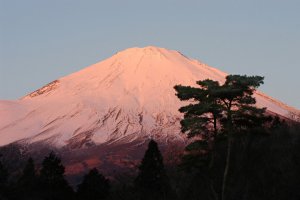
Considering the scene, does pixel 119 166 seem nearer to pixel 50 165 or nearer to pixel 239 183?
pixel 50 165

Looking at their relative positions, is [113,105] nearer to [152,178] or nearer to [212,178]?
[152,178]

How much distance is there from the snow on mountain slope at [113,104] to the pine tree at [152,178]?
55.5m

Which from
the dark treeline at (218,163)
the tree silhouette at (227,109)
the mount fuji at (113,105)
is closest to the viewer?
the tree silhouette at (227,109)

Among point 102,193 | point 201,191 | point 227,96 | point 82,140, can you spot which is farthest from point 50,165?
point 82,140

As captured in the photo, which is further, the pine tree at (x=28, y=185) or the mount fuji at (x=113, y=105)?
the mount fuji at (x=113, y=105)

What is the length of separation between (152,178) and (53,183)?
573 centimetres

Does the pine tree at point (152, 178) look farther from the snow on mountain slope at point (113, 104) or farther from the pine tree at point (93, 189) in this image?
the snow on mountain slope at point (113, 104)

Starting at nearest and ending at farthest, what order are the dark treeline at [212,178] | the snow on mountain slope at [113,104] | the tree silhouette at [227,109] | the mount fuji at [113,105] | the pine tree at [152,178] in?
the tree silhouette at [227,109] < the dark treeline at [212,178] < the pine tree at [152,178] < the mount fuji at [113,105] < the snow on mountain slope at [113,104]

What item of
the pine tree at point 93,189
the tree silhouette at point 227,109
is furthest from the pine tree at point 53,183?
the tree silhouette at point 227,109

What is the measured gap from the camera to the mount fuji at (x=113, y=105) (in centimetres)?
10012

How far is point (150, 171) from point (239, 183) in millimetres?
8943

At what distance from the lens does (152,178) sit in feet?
123

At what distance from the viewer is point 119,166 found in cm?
8812

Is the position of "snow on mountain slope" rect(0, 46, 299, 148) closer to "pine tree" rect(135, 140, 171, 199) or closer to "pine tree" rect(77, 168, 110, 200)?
"pine tree" rect(135, 140, 171, 199)
